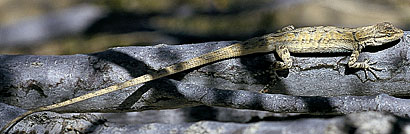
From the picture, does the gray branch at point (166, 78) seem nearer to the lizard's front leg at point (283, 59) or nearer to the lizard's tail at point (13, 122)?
the lizard's front leg at point (283, 59)

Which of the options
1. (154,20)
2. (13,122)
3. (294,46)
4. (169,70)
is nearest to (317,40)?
(294,46)

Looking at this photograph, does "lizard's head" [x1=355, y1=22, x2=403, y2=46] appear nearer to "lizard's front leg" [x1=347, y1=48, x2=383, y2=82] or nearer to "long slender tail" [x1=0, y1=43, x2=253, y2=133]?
"lizard's front leg" [x1=347, y1=48, x2=383, y2=82]

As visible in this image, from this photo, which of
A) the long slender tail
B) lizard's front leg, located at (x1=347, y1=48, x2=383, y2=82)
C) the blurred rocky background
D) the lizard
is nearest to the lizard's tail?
the lizard

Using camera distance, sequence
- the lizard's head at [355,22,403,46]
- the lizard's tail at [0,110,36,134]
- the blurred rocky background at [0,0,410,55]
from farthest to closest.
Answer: the blurred rocky background at [0,0,410,55]
the lizard's head at [355,22,403,46]
the lizard's tail at [0,110,36,134]

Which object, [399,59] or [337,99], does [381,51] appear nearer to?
[399,59]

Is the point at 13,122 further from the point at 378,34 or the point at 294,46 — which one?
the point at 378,34

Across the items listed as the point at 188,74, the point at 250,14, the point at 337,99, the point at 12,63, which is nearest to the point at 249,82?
the point at 188,74
